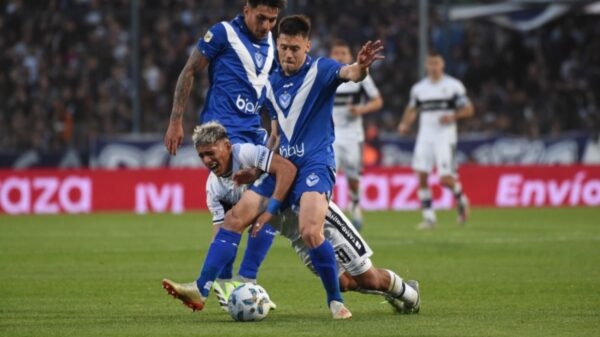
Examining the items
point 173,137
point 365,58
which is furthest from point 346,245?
point 173,137

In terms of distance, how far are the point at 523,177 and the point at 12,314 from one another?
16.7 meters

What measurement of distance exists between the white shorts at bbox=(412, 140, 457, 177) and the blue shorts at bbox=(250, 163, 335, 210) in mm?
10473

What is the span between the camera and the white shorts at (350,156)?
1853cm

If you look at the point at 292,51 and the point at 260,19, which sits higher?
the point at 260,19

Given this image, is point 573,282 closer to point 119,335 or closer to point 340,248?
point 340,248

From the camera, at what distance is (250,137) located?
1013cm

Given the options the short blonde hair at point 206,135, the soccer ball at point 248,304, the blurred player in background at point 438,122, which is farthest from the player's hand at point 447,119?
the soccer ball at point 248,304

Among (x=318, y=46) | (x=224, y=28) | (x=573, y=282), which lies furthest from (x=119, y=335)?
(x=318, y=46)

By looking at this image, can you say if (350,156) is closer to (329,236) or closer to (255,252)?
(255,252)

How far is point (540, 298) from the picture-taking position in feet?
32.9

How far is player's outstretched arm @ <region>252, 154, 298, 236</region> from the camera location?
27.9 ft

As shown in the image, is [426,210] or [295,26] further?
[426,210]

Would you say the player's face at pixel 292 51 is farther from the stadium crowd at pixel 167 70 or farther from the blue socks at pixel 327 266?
the stadium crowd at pixel 167 70

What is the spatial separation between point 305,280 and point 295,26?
3.56 m
